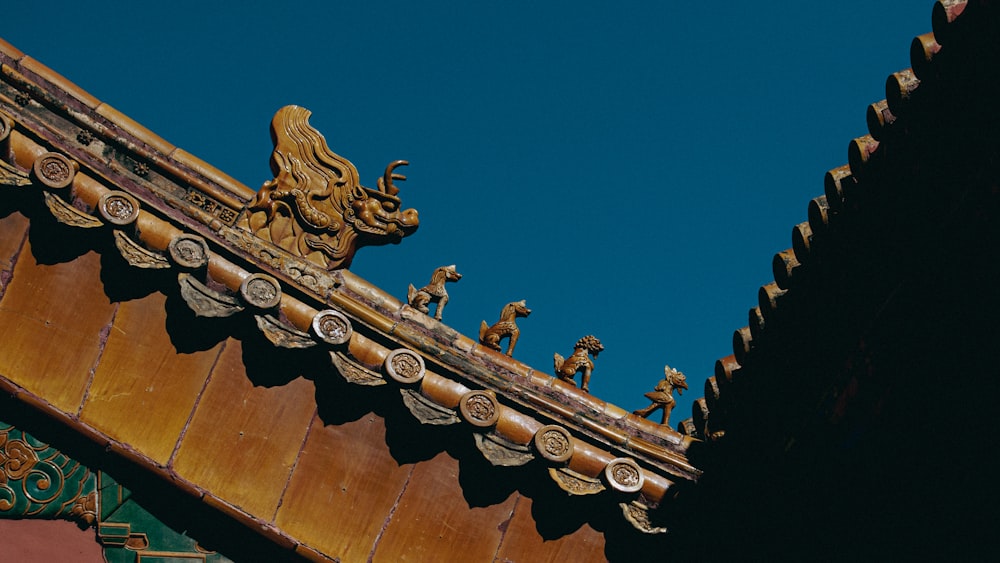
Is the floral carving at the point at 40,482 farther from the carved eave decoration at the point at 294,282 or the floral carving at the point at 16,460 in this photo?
the carved eave decoration at the point at 294,282

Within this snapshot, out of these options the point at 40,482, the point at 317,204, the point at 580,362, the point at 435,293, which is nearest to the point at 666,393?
the point at 580,362

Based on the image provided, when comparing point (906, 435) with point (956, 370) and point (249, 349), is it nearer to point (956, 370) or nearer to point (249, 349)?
point (956, 370)

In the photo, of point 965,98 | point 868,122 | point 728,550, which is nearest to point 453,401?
point 728,550

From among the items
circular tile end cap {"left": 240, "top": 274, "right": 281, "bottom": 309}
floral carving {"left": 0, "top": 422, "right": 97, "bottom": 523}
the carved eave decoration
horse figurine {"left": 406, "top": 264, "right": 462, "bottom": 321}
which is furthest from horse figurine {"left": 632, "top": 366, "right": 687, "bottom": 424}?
floral carving {"left": 0, "top": 422, "right": 97, "bottom": 523}

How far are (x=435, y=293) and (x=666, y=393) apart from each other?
7.02 feet

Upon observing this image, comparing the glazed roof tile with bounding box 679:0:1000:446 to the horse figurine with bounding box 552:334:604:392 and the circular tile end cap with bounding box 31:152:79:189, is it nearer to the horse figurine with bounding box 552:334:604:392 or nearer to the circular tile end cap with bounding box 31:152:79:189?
the horse figurine with bounding box 552:334:604:392

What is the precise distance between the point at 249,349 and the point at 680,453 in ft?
11.7

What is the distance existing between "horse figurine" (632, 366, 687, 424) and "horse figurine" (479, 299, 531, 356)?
1203mm

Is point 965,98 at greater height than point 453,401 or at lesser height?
greater

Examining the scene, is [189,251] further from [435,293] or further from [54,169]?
[435,293]

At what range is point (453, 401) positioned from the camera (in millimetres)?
8250

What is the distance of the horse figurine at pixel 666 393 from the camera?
8938 mm

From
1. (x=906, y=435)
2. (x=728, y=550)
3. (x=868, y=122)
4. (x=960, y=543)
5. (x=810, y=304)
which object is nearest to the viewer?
(x=960, y=543)

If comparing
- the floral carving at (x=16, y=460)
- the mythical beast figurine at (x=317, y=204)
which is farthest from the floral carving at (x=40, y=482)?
the mythical beast figurine at (x=317, y=204)
